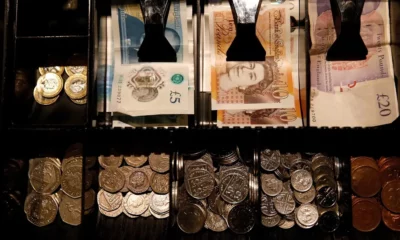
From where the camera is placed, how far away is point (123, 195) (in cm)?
161

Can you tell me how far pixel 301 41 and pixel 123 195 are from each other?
897 millimetres

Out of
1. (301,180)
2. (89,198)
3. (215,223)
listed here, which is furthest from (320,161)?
(89,198)

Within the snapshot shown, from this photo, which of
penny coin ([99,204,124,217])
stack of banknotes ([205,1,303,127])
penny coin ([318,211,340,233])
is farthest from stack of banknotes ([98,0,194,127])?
penny coin ([318,211,340,233])

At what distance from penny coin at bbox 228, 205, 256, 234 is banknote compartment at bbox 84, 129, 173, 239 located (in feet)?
0.73

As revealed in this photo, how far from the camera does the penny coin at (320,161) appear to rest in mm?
1580

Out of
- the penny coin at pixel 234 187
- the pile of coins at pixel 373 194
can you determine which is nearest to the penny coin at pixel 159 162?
the penny coin at pixel 234 187

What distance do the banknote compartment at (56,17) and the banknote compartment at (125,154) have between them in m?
0.45

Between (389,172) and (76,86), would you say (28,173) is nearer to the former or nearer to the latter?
(76,86)

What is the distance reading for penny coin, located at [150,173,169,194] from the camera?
5.20ft

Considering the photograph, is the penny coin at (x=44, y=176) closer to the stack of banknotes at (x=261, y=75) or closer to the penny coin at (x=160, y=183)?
the penny coin at (x=160, y=183)

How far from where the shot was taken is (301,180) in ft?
5.15

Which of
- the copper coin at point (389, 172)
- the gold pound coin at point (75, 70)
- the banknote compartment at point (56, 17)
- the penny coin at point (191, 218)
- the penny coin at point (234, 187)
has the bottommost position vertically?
the penny coin at point (191, 218)

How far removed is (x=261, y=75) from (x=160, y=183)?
22.1 inches

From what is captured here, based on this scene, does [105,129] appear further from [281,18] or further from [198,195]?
[281,18]
